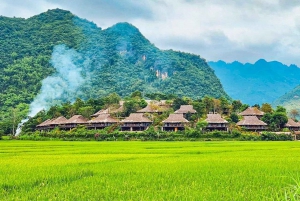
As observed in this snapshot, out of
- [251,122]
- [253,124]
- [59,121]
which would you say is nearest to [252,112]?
[251,122]

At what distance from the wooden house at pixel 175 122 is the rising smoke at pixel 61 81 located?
2718cm

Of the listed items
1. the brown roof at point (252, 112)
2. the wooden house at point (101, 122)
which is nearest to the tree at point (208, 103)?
the brown roof at point (252, 112)

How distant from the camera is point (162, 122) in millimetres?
40000

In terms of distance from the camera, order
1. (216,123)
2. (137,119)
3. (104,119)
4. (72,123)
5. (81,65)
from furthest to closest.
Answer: (81,65)
(72,123)
(104,119)
(137,119)
(216,123)

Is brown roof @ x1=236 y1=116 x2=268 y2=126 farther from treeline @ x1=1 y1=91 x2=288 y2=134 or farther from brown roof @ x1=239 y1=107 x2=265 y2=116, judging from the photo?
brown roof @ x1=239 y1=107 x2=265 y2=116

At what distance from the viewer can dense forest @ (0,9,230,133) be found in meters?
70.5

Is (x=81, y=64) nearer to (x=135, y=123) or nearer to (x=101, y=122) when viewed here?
(x=101, y=122)

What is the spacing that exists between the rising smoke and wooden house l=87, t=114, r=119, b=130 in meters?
18.4

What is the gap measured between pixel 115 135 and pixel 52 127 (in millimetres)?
12814

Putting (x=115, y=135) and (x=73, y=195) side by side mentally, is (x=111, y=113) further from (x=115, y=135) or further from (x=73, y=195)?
(x=73, y=195)

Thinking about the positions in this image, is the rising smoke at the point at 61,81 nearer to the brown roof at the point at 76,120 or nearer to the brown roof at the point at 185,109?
the brown roof at the point at 76,120

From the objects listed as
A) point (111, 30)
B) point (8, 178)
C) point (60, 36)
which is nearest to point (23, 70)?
point (60, 36)

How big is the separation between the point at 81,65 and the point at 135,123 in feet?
191

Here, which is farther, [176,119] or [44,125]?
[44,125]
